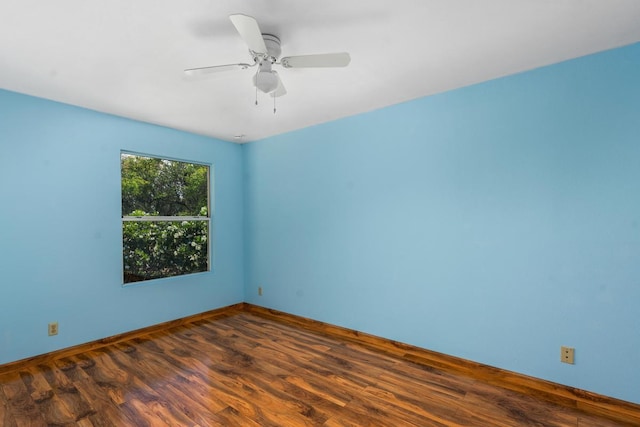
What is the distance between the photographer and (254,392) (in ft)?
7.57

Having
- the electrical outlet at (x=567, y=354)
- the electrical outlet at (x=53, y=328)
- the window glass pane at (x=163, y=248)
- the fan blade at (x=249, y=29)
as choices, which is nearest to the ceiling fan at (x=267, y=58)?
the fan blade at (x=249, y=29)

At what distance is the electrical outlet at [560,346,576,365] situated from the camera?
2193 mm

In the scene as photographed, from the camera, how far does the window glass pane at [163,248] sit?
349cm

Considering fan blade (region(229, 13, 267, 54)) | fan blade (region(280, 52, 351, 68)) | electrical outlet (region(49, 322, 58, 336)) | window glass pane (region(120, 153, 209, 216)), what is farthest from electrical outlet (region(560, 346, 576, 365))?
electrical outlet (region(49, 322, 58, 336))

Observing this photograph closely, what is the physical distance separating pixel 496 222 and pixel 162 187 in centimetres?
367

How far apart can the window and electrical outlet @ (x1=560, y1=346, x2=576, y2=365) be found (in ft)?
12.8

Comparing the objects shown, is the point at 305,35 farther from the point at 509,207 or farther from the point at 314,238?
the point at 314,238

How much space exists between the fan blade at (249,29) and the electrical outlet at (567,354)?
9.48 feet

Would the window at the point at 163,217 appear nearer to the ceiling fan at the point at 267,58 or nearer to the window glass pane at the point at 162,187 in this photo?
the window glass pane at the point at 162,187

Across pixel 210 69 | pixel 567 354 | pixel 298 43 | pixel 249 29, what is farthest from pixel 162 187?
pixel 567 354

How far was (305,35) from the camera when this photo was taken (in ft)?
6.30

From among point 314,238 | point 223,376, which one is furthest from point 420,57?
point 223,376

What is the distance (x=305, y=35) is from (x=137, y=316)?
11.2 feet

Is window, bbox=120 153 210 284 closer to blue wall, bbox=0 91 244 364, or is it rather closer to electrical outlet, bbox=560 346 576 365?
blue wall, bbox=0 91 244 364
